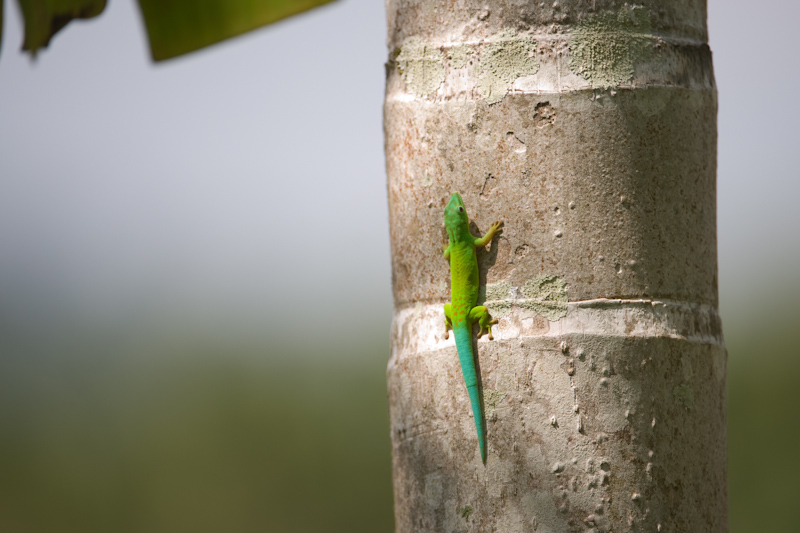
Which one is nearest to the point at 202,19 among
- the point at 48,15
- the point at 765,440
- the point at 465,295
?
the point at 48,15

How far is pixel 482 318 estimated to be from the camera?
1666 millimetres

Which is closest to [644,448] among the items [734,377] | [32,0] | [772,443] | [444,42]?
[444,42]

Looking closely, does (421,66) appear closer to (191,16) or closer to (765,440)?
(191,16)

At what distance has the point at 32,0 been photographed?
5.92 feet

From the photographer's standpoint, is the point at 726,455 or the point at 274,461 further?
the point at 274,461

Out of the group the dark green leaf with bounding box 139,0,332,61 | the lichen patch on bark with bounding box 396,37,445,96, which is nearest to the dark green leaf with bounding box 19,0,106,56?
the dark green leaf with bounding box 139,0,332,61

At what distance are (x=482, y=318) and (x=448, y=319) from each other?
0.33 feet

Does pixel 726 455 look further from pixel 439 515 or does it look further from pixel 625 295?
pixel 439 515

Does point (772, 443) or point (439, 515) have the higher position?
point (439, 515)

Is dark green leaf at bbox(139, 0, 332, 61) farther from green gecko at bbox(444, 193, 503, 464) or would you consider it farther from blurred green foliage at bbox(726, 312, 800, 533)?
blurred green foliage at bbox(726, 312, 800, 533)

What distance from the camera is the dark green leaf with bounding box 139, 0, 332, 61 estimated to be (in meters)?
1.96

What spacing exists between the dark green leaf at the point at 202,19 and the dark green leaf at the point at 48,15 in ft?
0.49

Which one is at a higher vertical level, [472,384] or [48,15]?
[48,15]

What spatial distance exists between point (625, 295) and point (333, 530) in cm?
1611
